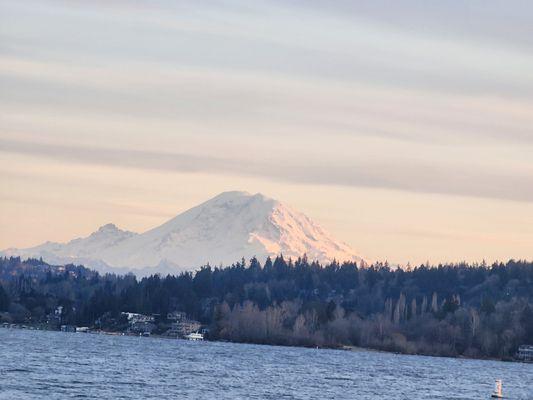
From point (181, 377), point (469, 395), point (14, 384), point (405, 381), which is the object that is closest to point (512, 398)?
point (469, 395)

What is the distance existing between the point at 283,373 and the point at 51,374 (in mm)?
42757

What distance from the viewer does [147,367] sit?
19188 centimetres

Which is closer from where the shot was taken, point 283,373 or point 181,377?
point 181,377

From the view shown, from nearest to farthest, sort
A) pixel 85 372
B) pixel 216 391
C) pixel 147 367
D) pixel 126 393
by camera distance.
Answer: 1. pixel 126 393
2. pixel 216 391
3. pixel 85 372
4. pixel 147 367

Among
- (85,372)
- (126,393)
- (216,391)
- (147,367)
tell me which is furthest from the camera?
(147,367)

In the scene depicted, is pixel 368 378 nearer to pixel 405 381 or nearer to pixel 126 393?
pixel 405 381

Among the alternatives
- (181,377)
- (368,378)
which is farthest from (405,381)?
(181,377)

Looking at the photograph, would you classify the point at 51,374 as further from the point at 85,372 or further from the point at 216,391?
the point at 216,391

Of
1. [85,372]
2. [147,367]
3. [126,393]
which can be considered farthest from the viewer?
[147,367]

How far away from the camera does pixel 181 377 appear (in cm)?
17300

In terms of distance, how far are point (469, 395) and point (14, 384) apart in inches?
2175

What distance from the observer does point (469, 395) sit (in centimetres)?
17350

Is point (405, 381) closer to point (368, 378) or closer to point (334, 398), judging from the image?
point (368, 378)

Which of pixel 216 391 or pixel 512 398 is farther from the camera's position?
pixel 512 398
